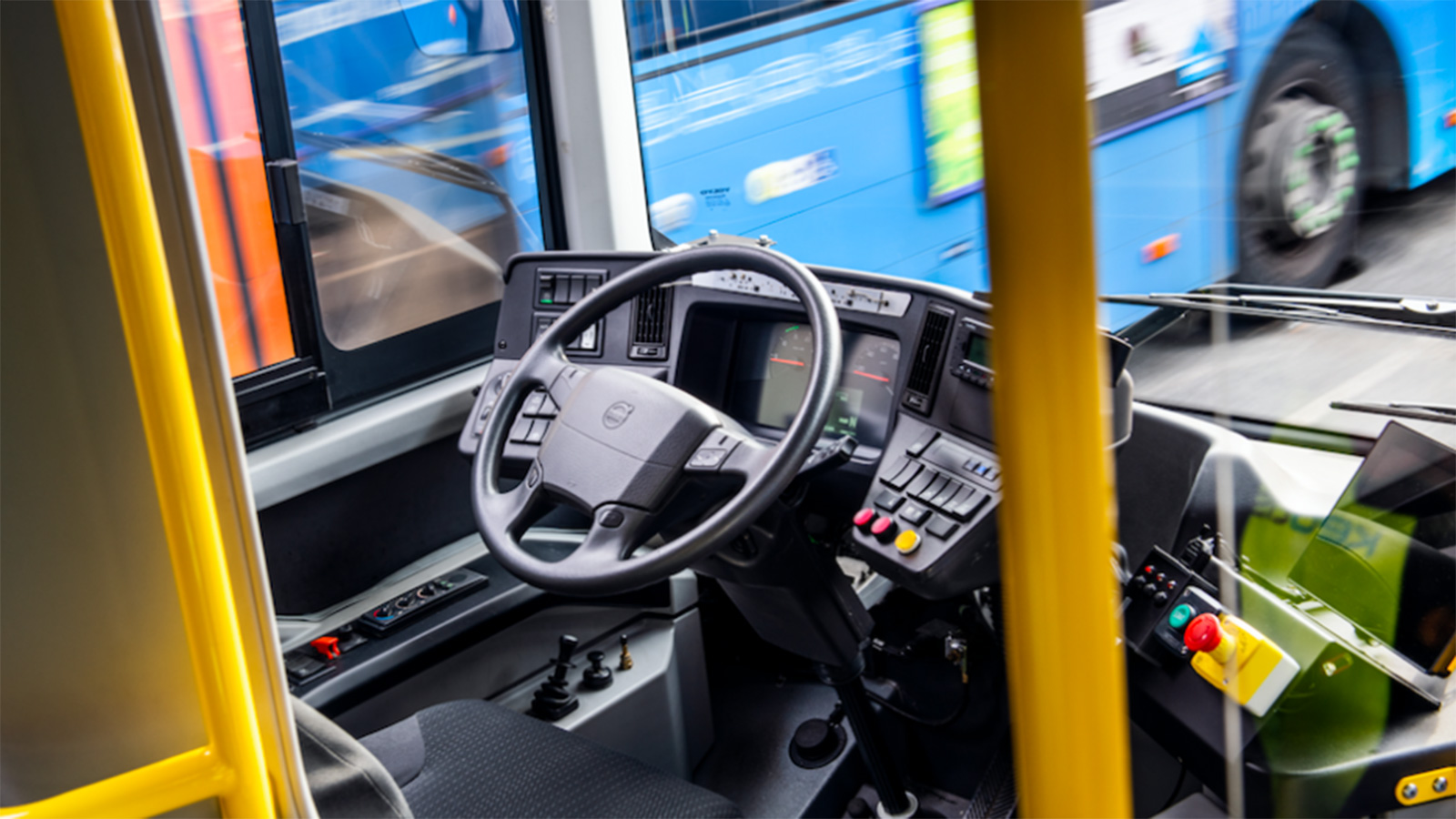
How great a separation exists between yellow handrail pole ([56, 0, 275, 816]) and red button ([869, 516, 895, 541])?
40.6 inches

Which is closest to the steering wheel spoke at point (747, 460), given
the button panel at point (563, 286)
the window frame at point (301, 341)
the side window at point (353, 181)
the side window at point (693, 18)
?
the button panel at point (563, 286)

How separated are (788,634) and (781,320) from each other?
59cm

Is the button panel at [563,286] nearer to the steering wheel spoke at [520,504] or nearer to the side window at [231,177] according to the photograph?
the side window at [231,177]

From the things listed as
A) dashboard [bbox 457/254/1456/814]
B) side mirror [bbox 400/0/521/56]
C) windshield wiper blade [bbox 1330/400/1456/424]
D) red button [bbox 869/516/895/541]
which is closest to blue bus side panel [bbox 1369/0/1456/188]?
windshield wiper blade [bbox 1330/400/1456/424]

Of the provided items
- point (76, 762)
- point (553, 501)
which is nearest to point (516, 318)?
point (553, 501)

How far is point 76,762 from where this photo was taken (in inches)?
33.9

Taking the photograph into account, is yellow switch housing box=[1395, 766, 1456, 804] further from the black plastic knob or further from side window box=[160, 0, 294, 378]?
side window box=[160, 0, 294, 378]

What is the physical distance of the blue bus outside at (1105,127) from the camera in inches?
40.5

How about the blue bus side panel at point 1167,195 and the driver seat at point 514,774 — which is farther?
the driver seat at point 514,774

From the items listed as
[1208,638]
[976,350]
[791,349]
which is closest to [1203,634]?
[1208,638]

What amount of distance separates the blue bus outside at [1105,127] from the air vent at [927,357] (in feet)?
0.27

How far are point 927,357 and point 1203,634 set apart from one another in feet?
2.03

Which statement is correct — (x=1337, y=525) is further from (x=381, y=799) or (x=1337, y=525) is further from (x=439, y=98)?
(x=439, y=98)

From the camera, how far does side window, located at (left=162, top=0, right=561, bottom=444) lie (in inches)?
88.5
